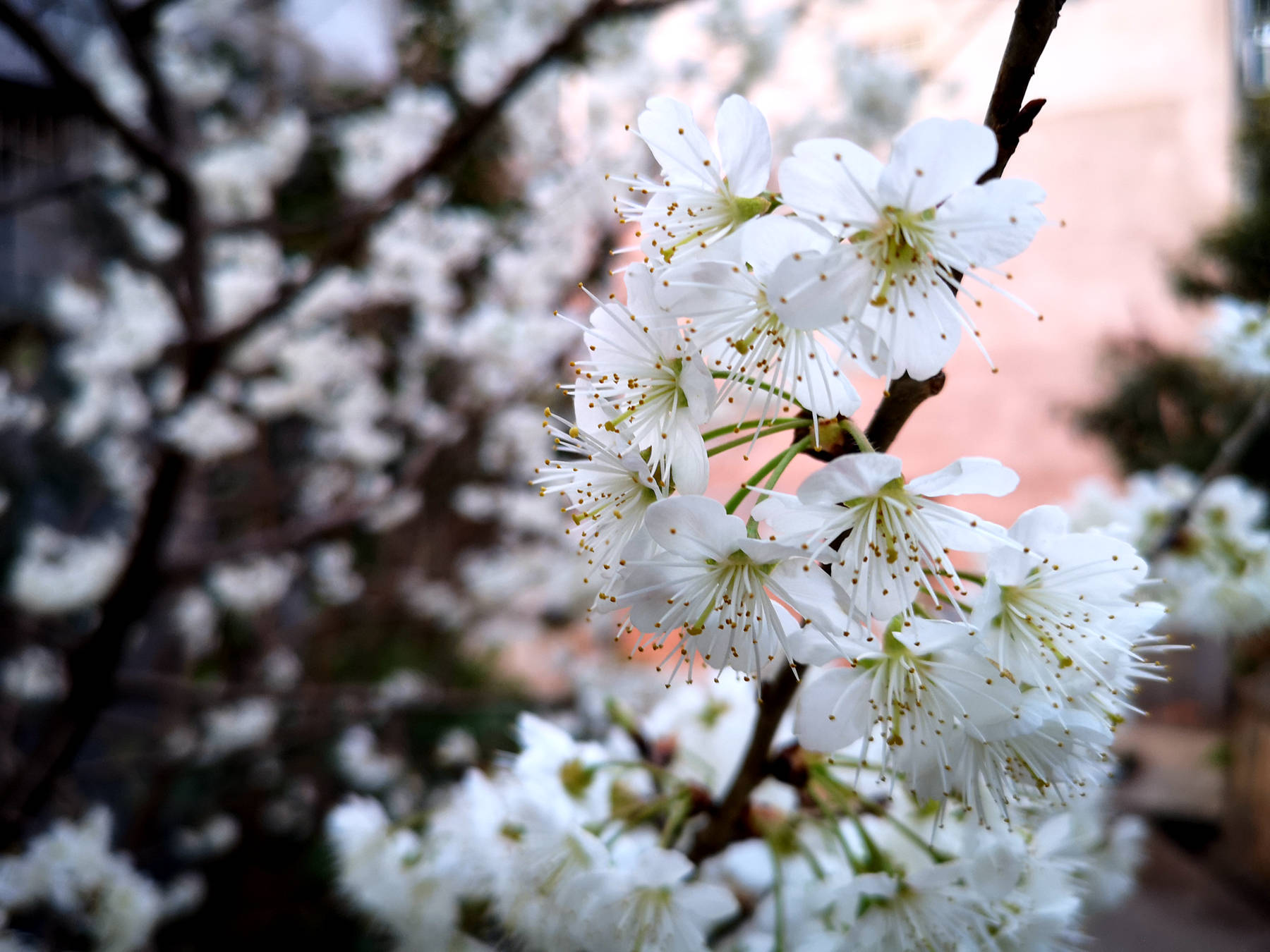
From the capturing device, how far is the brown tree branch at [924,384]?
14.2 inches

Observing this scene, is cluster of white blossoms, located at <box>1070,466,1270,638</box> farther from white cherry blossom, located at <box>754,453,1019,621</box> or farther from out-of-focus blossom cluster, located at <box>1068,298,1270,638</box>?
white cherry blossom, located at <box>754,453,1019,621</box>

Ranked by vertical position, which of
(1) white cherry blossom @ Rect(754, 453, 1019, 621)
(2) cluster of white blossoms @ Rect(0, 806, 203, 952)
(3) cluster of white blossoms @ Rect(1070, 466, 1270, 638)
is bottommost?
(2) cluster of white blossoms @ Rect(0, 806, 203, 952)

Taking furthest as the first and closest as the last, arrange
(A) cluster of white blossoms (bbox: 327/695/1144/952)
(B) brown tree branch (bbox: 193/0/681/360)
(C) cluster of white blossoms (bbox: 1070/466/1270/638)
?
1. (B) brown tree branch (bbox: 193/0/681/360)
2. (C) cluster of white blossoms (bbox: 1070/466/1270/638)
3. (A) cluster of white blossoms (bbox: 327/695/1144/952)

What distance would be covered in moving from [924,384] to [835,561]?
0.11 metres

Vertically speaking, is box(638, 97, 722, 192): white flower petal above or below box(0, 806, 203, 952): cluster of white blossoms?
above

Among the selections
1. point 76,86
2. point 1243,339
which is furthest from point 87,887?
point 1243,339

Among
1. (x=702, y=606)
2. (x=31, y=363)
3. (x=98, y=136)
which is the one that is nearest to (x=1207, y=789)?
(x=702, y=606)

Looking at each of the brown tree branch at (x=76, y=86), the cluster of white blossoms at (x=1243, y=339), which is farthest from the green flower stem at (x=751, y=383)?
the brown tree branch at (x=76, y=86)

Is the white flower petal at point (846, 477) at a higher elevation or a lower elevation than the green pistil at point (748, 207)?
lower

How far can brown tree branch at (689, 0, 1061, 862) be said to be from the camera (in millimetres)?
360

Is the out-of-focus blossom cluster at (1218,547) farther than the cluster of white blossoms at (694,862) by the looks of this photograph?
Yes

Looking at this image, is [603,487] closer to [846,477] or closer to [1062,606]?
[846,477]

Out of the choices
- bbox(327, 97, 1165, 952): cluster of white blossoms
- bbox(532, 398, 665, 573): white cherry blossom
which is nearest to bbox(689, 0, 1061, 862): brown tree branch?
bbox(327, 97, 1165, 952): cluster of white blossoms

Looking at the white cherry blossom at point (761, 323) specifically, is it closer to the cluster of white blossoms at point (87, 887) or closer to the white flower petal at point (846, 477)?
the white flower petal at point (846, 477)
